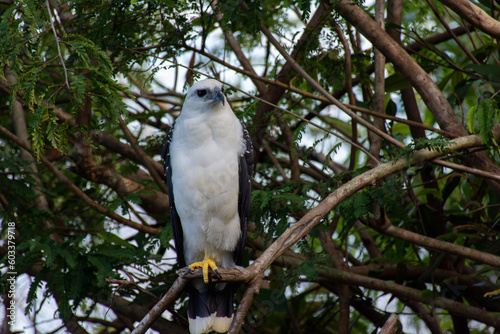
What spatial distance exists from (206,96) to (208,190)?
627 millimetres

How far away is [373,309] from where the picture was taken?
442cm

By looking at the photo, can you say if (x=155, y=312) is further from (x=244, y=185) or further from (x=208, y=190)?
(x=244, y=185)

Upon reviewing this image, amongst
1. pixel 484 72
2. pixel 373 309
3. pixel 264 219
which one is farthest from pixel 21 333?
pixel 484 72

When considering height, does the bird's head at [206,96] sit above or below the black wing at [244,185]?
above

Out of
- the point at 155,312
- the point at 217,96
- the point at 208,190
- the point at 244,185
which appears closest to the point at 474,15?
the point at 217,96

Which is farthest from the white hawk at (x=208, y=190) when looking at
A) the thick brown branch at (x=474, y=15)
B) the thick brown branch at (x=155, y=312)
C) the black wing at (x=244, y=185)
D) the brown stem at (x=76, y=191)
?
the thick brown branch at (x=474, y=15)

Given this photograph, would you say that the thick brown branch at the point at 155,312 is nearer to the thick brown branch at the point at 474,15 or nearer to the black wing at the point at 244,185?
the black wing at the point at 244,185

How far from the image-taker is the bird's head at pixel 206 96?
3.33 meters

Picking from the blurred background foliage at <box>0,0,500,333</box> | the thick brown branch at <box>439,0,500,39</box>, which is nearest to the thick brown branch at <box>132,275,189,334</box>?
the blurred background foliage at <box>0,0,500,333</box>

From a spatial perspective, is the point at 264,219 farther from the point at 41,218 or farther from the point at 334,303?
the point at 41,218

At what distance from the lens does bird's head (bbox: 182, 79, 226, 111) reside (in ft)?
10.9

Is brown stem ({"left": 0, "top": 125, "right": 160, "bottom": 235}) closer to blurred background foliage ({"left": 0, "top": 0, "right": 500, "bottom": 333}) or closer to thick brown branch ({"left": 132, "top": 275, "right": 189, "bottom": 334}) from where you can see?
blurred background foliage ({"left": 0, "top": 0, "right": 500, "bottom": 333})

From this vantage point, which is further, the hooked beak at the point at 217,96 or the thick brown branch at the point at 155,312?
the hooked beak at the point at 217,96

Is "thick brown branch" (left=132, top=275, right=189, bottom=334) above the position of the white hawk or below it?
below
